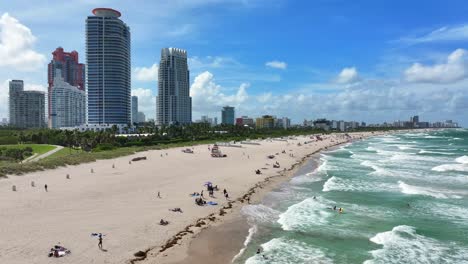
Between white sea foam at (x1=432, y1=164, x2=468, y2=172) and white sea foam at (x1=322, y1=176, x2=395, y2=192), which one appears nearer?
white sea foam at (x1=322, y1=176, x2=395, y2=192)

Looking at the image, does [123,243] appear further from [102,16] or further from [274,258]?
[102,16]

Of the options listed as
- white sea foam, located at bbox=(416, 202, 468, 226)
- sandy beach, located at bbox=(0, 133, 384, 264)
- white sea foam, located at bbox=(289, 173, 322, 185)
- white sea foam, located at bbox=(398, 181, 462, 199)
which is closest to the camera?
sandy beach, located at bbox=(0, 133, 384, 264)

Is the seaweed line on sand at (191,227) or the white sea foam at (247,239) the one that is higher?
the seaweed line on sand at (191,227)

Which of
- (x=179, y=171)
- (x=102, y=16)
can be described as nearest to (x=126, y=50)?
(x=102, y=16)

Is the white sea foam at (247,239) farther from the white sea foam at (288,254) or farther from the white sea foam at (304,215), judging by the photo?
the white sea foam at (304,215)

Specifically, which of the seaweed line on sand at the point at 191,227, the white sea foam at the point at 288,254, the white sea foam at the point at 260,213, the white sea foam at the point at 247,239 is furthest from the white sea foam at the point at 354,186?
the white sea foam at the point at 288,254

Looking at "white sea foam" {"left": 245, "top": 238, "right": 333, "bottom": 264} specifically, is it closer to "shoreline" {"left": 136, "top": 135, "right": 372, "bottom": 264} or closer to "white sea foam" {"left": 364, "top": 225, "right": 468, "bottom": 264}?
"shoreline" {"left": 136, "top": 135, "right": 372, "bottom": 264}

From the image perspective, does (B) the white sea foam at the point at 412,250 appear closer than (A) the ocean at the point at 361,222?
Yes

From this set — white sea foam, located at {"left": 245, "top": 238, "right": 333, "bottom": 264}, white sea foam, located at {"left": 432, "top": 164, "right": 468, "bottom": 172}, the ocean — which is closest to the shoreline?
the ocean
